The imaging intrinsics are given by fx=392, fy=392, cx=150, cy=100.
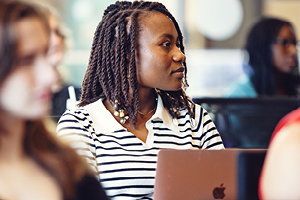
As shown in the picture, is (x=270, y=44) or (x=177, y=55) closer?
(x=177, y=55)

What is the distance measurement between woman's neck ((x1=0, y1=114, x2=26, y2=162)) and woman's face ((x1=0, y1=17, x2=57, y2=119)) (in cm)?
1

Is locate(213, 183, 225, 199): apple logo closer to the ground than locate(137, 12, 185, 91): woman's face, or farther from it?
closer to the ground

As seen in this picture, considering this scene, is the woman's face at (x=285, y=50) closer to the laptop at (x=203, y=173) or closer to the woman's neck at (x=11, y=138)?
the laptop at (x=203, y=173)

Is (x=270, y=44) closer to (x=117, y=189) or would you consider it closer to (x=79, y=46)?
(x=117, y=189)

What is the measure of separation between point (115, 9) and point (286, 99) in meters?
0.70

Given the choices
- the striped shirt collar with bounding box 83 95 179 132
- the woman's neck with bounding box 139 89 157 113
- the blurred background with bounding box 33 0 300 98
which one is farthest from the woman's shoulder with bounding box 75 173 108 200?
the blurred background with bounding box 33 0 300 98

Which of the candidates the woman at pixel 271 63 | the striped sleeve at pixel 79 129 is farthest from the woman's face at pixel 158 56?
the woman at pixel 271 63

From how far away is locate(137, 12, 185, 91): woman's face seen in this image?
1226 millimetres

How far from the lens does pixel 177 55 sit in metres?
1.24

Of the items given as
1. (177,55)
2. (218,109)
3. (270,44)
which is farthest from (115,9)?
(270,44)

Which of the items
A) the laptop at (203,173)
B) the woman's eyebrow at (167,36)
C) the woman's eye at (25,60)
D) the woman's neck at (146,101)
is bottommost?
the laptop at (203,173)

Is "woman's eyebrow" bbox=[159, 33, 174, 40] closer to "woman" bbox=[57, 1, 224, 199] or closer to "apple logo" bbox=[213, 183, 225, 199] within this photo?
"woman" bbox=[57, 1, 224, 199]

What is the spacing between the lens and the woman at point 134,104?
1122mm

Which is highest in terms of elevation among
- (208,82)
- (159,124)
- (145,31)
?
A: (145,31)
